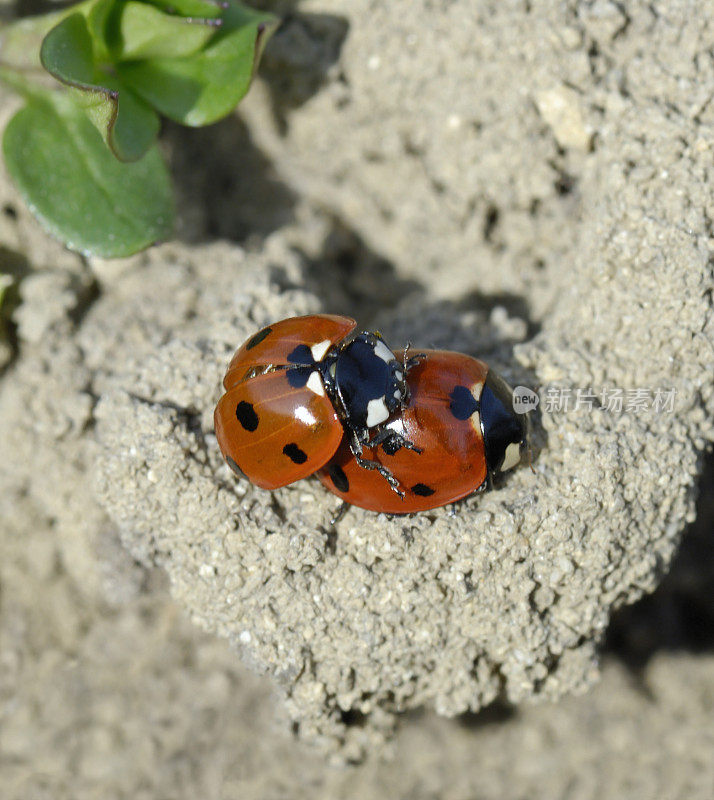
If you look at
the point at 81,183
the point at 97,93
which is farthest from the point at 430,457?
the point at 81,183

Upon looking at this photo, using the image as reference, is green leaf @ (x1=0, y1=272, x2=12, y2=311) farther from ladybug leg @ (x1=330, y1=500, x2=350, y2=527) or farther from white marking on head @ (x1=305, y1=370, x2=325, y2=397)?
ladybug leg @ (x1=330, y1=500, x2=350, y2=527)

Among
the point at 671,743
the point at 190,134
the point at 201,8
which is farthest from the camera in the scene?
the point at 190,134

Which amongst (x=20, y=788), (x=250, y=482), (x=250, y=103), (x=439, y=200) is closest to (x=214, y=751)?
(x=20, y=788)

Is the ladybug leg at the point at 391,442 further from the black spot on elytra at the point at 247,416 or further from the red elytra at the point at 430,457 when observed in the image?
the black spot on elytra at the point at 247,416

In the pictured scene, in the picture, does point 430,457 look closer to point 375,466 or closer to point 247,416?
point 375,466

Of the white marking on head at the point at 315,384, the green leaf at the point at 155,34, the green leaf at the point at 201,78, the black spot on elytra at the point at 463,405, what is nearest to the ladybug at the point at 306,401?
the white marking on head at the point at 315,384

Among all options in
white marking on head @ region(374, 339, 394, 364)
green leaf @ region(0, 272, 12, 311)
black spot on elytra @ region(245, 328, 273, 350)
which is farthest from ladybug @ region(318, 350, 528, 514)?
green leaf @ region(0, 272, 12, 311)

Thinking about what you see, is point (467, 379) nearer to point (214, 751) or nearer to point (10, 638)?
point (214, 751)
